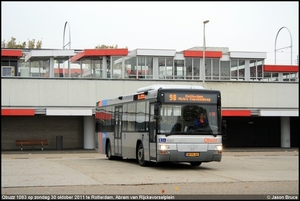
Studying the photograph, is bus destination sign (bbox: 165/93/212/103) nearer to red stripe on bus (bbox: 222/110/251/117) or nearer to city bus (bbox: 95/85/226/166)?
city bus (bbox: 95/85/226/166)

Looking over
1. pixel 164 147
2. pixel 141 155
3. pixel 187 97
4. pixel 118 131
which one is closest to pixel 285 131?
pixel 118 131

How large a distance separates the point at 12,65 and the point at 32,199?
34.8 m

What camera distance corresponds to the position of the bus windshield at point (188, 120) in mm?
19500

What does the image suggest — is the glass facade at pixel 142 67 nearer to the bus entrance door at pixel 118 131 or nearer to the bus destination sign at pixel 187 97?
the bus entrance door at pixel 118 131

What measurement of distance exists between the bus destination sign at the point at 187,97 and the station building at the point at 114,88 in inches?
755

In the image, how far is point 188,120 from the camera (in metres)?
19.7

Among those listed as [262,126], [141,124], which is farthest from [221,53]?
[141,124]

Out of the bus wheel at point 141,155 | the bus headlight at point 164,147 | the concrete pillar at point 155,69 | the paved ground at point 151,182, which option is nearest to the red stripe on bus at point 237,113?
the concrete pillar at point 155,69

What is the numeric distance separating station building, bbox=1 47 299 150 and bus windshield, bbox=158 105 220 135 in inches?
758

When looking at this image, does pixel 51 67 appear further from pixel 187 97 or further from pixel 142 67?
pixel 187 97

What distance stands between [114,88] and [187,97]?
21.8 m

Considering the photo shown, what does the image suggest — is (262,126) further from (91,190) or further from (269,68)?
(91,190)

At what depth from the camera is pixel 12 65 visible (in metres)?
44.9

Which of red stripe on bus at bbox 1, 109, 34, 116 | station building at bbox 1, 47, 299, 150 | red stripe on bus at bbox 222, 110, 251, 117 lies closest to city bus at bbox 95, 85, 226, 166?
station building at bbox 1, 47, 299, 150
